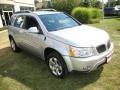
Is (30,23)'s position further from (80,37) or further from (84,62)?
(84,62)

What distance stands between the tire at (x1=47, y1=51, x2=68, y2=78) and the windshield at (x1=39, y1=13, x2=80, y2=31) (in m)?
0.85

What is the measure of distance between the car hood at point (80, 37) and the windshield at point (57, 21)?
0.36 meters

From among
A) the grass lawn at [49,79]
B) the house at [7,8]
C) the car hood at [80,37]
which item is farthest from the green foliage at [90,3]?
the car hood at [80,37]

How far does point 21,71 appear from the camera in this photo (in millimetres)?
5727

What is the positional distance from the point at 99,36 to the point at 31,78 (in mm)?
2303

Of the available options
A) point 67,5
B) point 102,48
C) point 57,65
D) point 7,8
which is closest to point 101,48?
point 102,48

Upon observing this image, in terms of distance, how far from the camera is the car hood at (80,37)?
164 inches

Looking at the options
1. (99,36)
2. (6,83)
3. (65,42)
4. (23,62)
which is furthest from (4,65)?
(99,36)

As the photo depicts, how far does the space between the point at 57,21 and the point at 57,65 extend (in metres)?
1.54

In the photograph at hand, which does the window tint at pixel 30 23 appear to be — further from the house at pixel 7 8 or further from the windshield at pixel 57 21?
the house at pixel 7 8

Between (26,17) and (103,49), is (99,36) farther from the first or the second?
(26,17)

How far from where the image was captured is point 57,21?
18.3ft

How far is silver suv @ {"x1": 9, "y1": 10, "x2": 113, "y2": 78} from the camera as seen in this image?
4133 millimetres

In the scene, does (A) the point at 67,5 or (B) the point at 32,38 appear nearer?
(B) the point at 32,38
